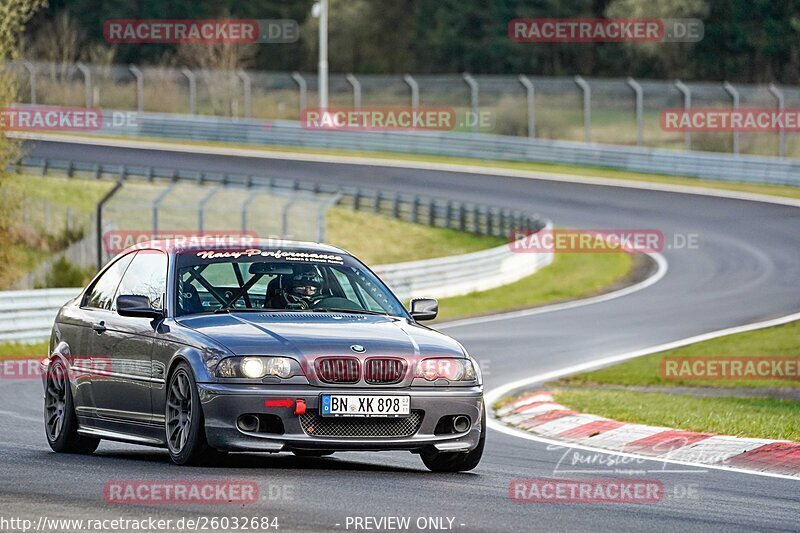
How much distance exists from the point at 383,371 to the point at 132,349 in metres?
1.83

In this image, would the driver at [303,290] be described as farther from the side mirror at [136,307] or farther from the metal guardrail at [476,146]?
the metal guardrail at [476,146]

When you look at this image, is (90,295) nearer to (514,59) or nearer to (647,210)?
(647,210)

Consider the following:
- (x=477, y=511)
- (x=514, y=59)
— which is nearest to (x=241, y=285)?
(x=477, y=511)

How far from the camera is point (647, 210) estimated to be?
136 feet

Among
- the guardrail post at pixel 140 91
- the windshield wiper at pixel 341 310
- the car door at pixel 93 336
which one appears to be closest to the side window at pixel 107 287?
the car door at pixel 93 336

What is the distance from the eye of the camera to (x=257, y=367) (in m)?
8.66

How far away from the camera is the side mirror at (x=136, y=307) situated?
9445mm

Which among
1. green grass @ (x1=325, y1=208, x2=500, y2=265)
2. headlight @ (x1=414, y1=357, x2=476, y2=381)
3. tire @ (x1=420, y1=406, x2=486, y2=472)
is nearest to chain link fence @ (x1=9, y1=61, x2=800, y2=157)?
green grass @ (x1=325, y1=208, x2=500, y2=265)

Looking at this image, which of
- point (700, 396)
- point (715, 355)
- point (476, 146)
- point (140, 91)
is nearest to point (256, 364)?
point (700, 396)

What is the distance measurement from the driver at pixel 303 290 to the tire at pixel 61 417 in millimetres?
1807

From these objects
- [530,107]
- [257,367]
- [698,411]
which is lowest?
[698,411]

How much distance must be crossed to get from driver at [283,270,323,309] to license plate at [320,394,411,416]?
1165 mm

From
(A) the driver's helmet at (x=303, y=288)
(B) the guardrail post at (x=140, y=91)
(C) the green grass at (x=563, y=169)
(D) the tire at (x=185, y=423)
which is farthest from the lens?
(B) the guardrail post at (x=140, y=91)

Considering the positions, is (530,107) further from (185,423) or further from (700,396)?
(185,423)
